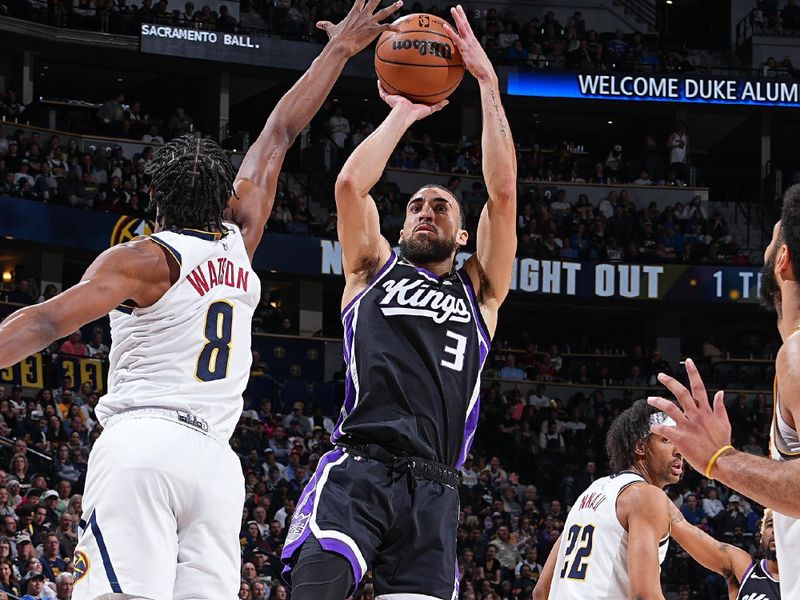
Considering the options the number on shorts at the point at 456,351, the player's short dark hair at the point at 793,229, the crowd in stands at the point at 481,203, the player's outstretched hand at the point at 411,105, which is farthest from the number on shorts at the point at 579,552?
the crowd in stands at the point at 481,203

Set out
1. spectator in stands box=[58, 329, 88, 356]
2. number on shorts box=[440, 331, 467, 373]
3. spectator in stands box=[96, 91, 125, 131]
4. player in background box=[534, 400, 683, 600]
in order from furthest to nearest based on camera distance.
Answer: spectator in stands box=[96, 91, 125, 131] < spectator in stands box=[58, 329, 88, 356] < player in background box=[534, 400, 683, 600] < number on shorts box=[440, 331, 467, 373]

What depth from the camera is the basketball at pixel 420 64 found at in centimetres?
587

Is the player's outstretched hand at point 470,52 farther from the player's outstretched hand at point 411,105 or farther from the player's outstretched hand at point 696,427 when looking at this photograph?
the player's outstretched hand at point 696,427

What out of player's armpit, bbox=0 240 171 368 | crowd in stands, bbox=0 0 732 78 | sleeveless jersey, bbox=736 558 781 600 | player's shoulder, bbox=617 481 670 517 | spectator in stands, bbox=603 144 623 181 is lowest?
sleeveless jersey, bbox=736 558 781 600

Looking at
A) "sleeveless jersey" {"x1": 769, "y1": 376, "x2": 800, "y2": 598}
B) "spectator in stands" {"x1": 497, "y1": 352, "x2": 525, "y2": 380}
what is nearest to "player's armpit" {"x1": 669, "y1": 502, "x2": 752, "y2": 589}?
"sleeveless jersey" {"x1": 769, "y1": 376, "x2": 800, "y2": 598}

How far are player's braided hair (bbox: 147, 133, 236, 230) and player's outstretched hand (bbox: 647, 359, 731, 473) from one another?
162 cm

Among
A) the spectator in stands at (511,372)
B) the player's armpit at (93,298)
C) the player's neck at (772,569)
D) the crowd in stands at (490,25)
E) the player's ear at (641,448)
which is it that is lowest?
the spectator in stands at (511,372)

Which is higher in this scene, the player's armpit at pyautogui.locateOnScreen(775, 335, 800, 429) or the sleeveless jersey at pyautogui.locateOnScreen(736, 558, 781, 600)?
the player's armpit at pyautogui.locateOnScreen(775, 335, 800, 429)

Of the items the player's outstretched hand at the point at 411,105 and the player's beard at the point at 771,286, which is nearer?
the player's beard at the point at 771,286

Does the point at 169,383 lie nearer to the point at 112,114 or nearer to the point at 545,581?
the point at 545,581

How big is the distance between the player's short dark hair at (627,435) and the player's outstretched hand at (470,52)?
6.13 ft

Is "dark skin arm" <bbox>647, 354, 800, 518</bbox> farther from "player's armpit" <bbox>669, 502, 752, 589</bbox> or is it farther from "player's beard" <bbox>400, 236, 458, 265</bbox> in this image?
"player's armpit" <bbox>669, 502, 752, 589</bbox>

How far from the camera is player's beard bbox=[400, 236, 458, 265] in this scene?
534 cm

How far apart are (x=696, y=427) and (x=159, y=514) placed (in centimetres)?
154
